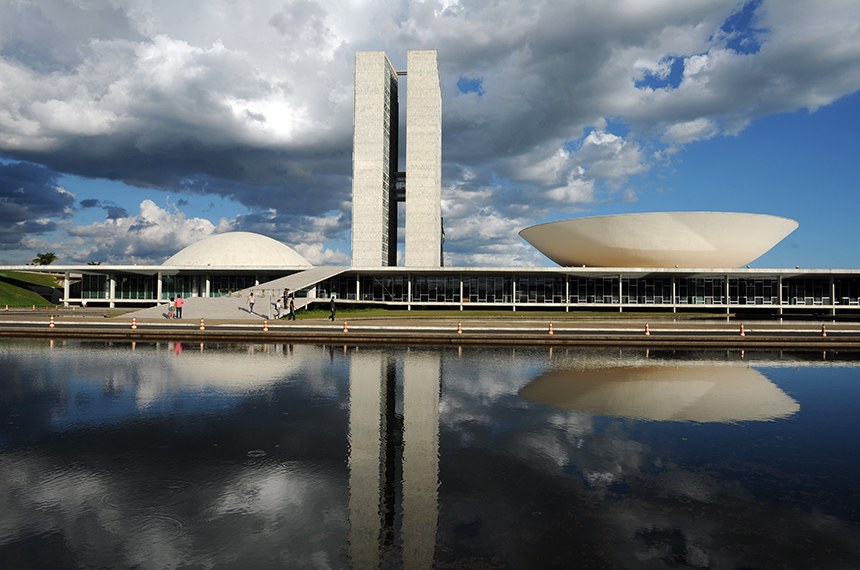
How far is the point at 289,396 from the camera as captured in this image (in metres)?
13.0

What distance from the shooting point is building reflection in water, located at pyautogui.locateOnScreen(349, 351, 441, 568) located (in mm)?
5641

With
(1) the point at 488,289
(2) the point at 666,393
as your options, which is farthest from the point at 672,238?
(2) the point at 666,393

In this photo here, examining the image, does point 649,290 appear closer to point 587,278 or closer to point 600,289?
point 600,289

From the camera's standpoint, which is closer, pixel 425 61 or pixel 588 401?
pixel 588 401

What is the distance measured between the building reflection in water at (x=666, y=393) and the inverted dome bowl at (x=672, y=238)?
139ft

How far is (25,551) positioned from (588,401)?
1021cm

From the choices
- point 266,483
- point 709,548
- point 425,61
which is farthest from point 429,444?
point 425,61

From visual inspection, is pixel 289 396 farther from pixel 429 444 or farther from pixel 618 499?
pixel 618 499

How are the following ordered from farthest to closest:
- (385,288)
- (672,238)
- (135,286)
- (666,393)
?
(135,286) → (385,288) → (672,238) → (666,393)

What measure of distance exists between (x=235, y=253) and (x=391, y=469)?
68.9 m

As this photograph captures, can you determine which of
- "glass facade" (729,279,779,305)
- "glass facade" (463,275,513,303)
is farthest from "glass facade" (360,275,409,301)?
"glass facade" (729,279,779,305)

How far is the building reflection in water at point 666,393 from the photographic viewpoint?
37.9ft

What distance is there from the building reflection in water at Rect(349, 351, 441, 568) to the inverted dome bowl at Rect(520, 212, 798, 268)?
47840 mm

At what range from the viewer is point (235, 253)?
72.0 meters
